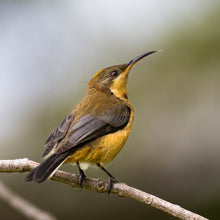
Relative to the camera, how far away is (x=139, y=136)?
299 inches

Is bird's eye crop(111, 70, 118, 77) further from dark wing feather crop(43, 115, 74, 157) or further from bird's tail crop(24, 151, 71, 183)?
bird's tail crop(24, 151, 71, 183)

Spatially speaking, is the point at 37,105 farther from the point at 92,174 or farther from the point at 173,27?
the point at 173,27

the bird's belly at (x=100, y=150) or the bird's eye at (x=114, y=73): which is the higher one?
the bird's eye at (x=114, y=73)

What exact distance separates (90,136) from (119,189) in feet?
2.34

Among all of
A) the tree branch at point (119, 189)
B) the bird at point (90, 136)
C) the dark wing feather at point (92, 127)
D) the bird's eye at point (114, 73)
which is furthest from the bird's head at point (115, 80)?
the tree branch at point (119, 189)

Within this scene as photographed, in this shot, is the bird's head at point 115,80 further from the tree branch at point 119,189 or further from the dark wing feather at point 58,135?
the tree branch at point 119,189

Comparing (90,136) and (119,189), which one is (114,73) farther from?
(119,189)

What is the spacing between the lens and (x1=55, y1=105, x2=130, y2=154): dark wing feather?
14.7 ft

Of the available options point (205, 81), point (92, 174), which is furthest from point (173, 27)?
point (92, 174)

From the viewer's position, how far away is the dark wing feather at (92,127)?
14.7 feet

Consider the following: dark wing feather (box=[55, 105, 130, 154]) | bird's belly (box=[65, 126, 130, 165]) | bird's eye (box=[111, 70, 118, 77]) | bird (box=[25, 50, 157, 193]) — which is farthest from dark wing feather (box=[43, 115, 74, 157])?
bird's eye (box=[111, 70, 118, 77])

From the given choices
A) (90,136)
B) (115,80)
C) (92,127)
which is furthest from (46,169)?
(115,80)

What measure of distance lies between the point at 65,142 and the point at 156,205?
1221 mm

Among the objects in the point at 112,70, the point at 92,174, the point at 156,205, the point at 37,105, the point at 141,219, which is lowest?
the point at 141,219
